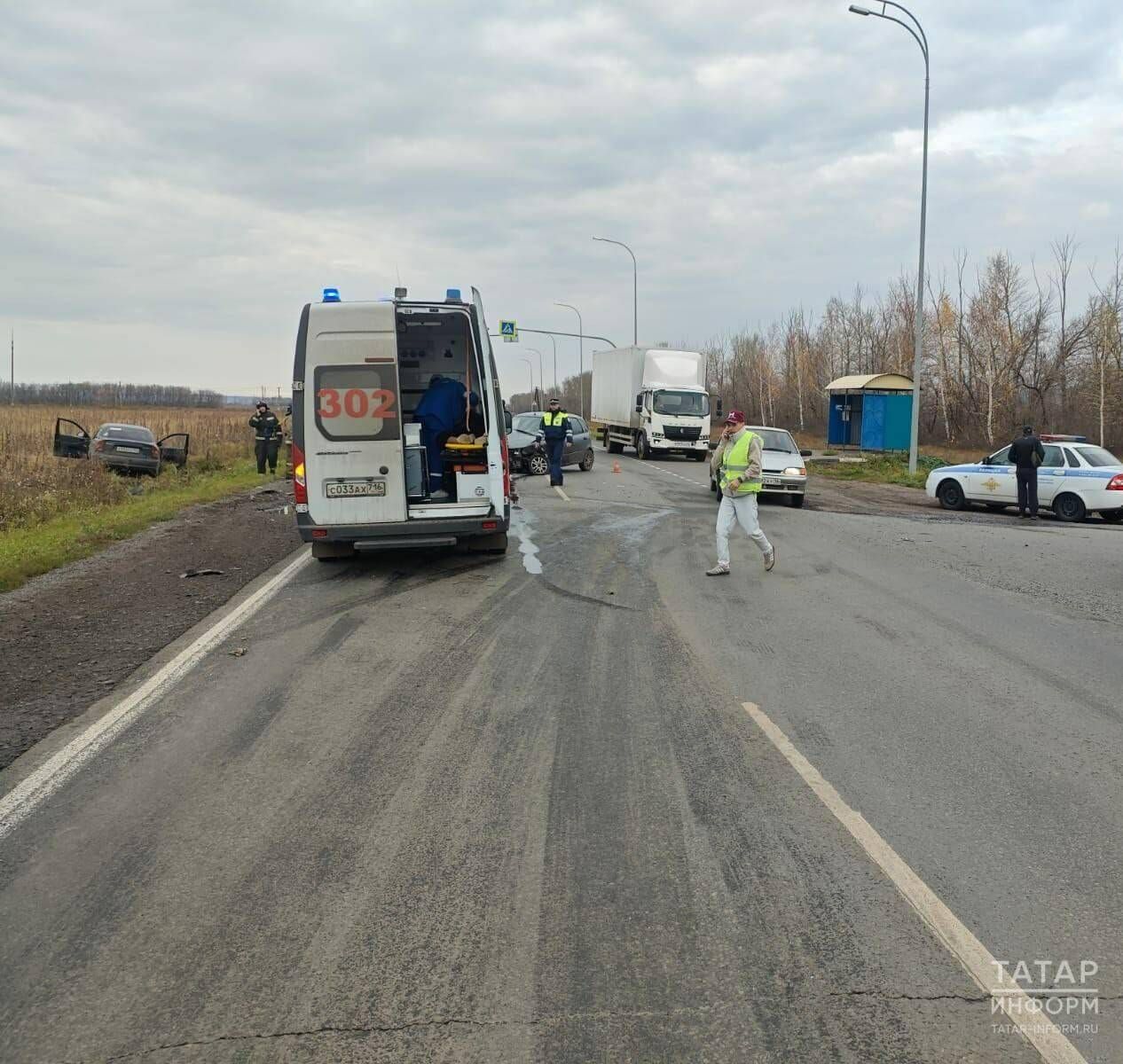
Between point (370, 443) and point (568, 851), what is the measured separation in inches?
273

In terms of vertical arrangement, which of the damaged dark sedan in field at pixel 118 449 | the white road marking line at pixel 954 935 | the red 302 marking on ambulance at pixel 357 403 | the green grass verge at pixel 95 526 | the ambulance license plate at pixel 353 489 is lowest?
the white road marking line at pixel 954 935

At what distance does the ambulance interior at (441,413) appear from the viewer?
10789 millimetres

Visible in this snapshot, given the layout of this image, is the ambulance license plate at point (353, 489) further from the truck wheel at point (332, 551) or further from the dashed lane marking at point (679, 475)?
the dashed lane marking at point (679, 475)

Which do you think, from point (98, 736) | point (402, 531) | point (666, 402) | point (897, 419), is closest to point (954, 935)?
point (98, 736)

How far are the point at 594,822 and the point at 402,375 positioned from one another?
10.5 meters

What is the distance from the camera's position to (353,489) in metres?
10.2

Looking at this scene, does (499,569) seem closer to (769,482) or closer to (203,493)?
(769,482)

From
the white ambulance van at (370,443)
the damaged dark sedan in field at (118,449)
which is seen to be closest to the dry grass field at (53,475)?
the damaged dark sedan in field at (118,449)

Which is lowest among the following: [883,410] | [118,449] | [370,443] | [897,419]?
[118,449]

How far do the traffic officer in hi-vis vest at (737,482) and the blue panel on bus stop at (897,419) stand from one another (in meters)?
27.3

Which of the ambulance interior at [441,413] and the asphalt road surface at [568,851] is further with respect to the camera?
the ambulance interior at [441,413]

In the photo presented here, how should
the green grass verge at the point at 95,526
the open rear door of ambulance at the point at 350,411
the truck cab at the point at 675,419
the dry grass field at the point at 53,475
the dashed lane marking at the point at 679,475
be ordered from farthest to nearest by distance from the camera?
the truck cab at the point at 675,419, the dashed lane marking at the point at 679,475, the dry grass field at the point at 53,475, the green grass verge at the point at 95,526, the open rear door of ambulance at the point at 350,411

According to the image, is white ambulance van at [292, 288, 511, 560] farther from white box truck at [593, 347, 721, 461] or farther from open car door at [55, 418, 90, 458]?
white box truck at [593, 347, 721, 461]

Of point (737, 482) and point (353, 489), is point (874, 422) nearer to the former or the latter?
point (737, 482)
